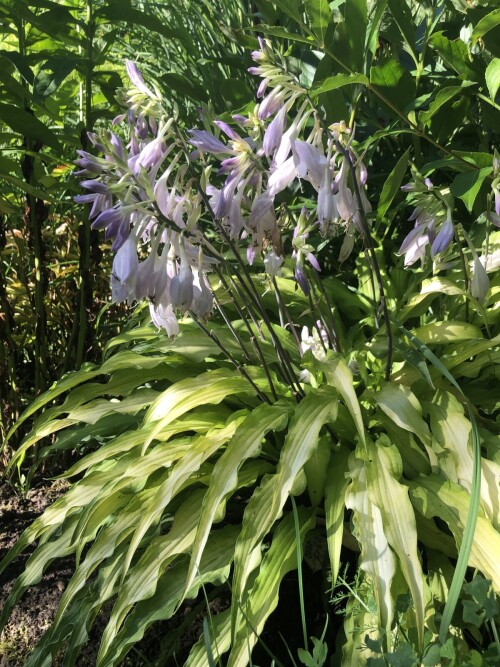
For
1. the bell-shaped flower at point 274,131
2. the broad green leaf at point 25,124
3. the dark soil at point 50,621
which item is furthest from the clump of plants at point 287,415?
the broad green leaf at point 25,124

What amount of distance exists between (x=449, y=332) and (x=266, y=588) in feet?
2.61

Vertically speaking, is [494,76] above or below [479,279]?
above

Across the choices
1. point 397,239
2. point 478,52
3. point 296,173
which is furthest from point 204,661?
point 478,52

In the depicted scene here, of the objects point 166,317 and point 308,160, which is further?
point 166,317

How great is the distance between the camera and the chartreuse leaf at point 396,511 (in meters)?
1.29

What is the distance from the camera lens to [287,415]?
5.41ft

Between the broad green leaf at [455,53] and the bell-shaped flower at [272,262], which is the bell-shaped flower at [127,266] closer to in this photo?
the bell-shaped flower at [272,262]

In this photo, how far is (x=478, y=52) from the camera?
2131 millimetres

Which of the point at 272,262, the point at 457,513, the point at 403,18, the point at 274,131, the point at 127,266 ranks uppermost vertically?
the point at 403,18

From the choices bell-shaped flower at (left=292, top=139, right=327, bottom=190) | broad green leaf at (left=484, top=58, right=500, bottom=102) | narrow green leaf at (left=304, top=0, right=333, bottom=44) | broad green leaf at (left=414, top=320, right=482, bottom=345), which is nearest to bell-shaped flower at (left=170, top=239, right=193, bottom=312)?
bell-shaped flower at (left=292, top=139, right=327, bottom=190)

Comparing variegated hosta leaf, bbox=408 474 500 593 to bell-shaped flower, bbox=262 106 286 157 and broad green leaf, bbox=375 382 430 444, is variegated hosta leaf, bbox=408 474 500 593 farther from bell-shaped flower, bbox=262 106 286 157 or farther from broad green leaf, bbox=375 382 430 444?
bell-shaped flower, bbox=262 106 286 157

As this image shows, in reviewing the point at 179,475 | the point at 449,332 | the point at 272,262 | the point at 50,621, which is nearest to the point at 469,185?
the point at 449,332

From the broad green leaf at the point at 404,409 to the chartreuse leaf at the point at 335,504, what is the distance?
17cm

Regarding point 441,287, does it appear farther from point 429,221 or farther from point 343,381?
point 343,381
